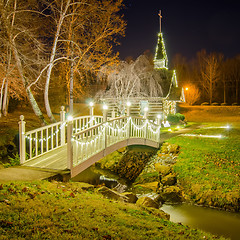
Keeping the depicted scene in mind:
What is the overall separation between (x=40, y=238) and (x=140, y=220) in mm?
2037

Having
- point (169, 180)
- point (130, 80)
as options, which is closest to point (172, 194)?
point (169, 180)

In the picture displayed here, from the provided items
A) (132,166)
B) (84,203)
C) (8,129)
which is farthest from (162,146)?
(8,129)

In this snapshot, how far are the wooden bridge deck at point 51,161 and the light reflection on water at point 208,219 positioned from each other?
3.79 metres

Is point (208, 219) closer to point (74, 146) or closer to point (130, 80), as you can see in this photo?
point (74, 146)

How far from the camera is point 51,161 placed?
27.0 feet

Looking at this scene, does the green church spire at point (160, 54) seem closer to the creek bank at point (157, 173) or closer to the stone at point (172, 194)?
the creek bank at point (157, 173)

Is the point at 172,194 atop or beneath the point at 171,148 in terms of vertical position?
→ beneath

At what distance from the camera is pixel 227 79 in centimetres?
5200

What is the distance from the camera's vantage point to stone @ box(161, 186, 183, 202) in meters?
9.02

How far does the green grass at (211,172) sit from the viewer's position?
8.53 meters

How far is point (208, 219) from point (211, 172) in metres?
2.68

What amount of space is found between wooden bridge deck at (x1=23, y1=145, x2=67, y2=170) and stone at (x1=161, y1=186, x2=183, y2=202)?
3.97m

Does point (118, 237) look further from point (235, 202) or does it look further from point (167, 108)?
point (167, 108)

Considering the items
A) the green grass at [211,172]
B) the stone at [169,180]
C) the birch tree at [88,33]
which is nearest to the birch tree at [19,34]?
the birch tree at [88,33]
